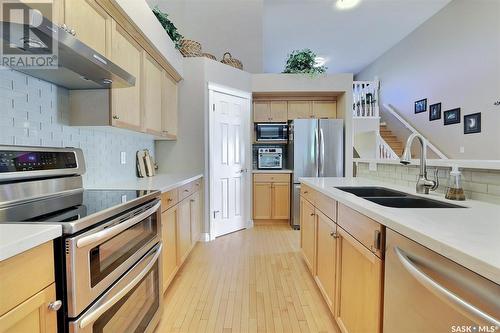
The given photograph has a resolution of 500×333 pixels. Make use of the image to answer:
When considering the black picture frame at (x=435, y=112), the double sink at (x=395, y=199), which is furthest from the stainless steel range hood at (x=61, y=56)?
the black picture frame at (x=435, y=112)

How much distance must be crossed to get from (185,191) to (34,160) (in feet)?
4.40

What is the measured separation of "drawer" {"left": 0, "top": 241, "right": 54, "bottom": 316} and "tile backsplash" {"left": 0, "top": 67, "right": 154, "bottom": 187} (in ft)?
2.79

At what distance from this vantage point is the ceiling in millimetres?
4797

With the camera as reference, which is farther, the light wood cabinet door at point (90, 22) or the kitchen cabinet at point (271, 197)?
the kitchen cabinet at point (271, 197)

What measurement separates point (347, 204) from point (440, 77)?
19.7ft

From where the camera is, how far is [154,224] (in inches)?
63.7

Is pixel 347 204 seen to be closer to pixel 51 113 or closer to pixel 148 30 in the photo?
pixel 51 113

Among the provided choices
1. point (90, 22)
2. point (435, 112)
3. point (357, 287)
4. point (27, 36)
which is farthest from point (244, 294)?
point (435, 112)

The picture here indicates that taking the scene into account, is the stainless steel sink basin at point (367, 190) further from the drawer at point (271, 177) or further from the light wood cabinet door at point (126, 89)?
the drawer at point (271, 177)

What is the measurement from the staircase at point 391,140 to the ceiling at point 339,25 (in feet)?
7.55

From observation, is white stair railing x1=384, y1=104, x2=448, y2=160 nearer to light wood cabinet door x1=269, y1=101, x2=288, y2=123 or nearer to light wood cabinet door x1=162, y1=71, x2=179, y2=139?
light wood cabinet door x1=269, y1=101, x2=288, y2=123

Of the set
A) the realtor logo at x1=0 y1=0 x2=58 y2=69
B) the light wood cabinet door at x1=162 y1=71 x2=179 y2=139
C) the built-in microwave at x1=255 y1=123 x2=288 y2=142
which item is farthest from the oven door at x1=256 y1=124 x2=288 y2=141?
the realtor logo at x1=0 y1=0 x2=58 y2=69

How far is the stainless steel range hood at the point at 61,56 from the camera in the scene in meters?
0.99

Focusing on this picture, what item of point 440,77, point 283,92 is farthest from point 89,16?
point 440,77
